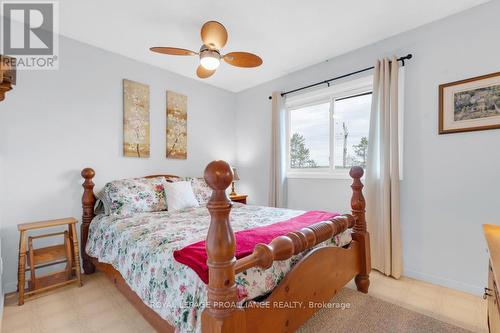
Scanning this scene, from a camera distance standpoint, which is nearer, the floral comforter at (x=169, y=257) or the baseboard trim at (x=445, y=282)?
the floral comforter at (x=169, y=257)

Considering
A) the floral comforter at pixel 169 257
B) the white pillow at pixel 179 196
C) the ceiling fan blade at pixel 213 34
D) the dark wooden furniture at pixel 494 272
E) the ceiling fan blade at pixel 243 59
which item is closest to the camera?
the dark wooden furniture at pixel 494 272

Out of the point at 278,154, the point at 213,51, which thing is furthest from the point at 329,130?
the point at 213,51

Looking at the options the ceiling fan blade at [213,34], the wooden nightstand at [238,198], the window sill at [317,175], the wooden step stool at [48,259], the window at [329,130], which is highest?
the ceiling fan blade at [213,34]

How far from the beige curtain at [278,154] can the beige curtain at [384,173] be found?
1195mm

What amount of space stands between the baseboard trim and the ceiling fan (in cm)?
256

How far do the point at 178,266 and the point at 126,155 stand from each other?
2108 millimetres

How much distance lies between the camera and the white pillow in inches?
104

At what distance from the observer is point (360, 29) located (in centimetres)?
241

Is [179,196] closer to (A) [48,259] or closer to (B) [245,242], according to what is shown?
(A) [48,259]

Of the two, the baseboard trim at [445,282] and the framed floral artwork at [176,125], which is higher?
the framed floral artwork at [176,125]

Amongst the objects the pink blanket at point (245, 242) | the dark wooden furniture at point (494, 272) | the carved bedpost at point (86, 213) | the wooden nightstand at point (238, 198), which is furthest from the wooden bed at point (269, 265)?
the wooden nightstand at point (238, 198)

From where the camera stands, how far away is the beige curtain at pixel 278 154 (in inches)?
137

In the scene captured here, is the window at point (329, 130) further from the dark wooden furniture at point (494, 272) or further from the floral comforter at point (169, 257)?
the dark wooden furniture at point (494, 272)

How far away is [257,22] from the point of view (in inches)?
89.5
